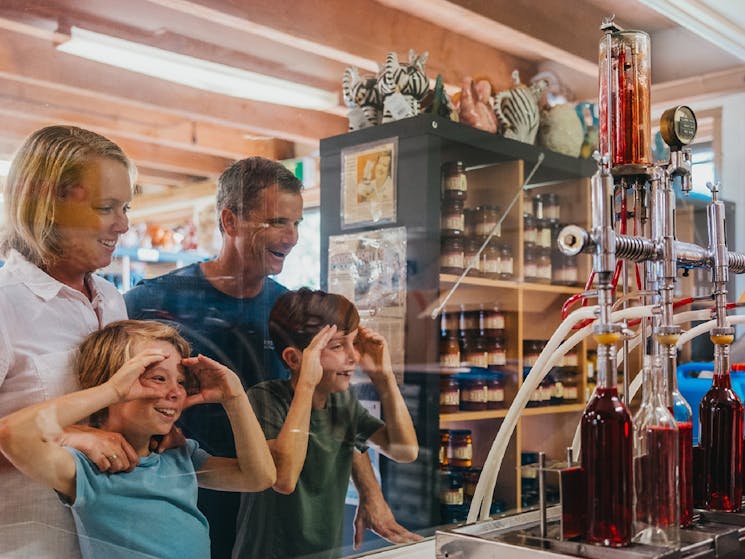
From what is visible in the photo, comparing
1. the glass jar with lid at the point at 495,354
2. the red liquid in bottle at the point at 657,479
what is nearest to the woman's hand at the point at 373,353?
the glass jar with lid at the point at 495,354

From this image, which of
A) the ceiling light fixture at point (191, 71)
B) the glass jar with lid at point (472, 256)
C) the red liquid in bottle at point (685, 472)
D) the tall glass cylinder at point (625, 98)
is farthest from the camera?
the glass jar with lid at point (472, 256)

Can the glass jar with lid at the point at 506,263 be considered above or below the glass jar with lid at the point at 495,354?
above

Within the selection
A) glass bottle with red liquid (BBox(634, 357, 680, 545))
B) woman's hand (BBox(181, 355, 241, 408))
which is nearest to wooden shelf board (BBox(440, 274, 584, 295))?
woman's hand (BBox(181, 355, 241, 408))

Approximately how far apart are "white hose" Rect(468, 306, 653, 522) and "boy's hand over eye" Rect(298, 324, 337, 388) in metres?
0.45

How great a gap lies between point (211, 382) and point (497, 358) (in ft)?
3.44

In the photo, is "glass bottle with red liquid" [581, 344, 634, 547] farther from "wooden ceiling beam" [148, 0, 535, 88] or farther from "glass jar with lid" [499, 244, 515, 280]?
"glass jar with lid" [499, 244, 515, 280]

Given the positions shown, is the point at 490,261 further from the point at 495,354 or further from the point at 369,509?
the point at 369,509

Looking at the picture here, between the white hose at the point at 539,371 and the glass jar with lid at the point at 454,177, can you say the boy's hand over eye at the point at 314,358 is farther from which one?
the glass jar with lid at the point at 454,177

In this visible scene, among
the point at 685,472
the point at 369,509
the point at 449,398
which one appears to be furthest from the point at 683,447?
the point at 449,398

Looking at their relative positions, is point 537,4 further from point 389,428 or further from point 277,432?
point 277,432

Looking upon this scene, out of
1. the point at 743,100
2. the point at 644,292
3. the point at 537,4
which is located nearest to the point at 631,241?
the point at 644,292

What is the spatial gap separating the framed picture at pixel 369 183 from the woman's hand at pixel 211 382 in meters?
0.51

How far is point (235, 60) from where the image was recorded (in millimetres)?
1719

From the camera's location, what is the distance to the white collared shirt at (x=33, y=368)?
1338mm
